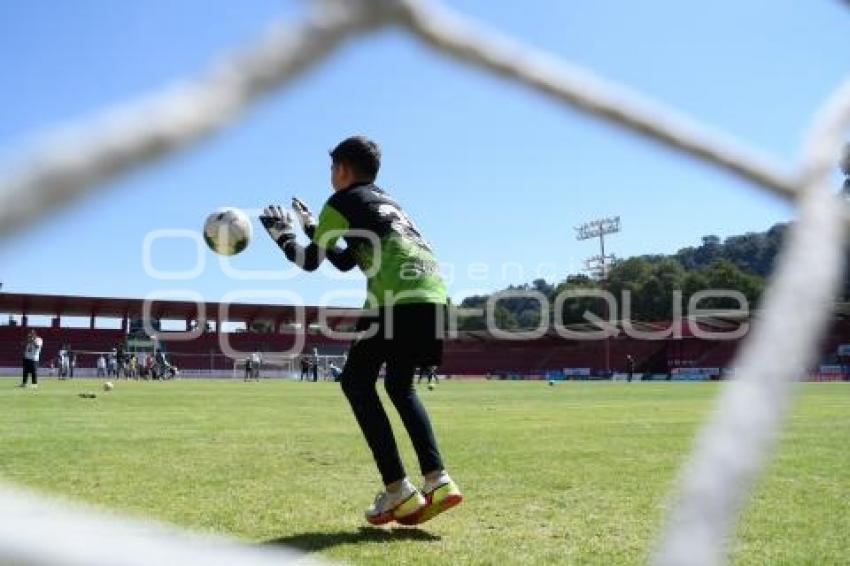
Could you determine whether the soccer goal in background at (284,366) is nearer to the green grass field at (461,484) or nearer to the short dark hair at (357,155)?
the green grass field at (461,484)

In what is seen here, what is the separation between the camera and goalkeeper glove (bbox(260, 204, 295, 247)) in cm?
372

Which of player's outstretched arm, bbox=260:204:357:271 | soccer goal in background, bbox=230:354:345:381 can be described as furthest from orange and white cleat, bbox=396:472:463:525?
soccer goal in background, bbox=230:354:345:381

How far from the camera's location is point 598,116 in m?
1.08

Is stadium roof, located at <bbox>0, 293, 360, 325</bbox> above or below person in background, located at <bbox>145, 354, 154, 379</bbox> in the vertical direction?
above


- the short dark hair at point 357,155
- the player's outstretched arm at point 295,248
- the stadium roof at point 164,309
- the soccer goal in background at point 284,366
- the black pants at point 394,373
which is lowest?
the soccer goal in background at point 284,366

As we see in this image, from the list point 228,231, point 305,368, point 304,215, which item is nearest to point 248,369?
point 305,368

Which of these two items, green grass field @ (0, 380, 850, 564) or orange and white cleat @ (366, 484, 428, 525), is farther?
orange and white cleat @ (366, 484, 428, 525)

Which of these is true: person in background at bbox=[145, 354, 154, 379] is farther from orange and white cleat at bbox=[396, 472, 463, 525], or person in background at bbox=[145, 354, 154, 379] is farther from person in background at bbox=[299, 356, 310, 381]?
orange and white cleat at bbox=[396, 472, 463, 525]

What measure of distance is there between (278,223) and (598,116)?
2.81 m

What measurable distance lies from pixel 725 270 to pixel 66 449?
3596 inches

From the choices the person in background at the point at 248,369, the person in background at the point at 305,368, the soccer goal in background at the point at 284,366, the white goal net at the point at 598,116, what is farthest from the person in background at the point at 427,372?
the soccer goal in background at the point at 284,366

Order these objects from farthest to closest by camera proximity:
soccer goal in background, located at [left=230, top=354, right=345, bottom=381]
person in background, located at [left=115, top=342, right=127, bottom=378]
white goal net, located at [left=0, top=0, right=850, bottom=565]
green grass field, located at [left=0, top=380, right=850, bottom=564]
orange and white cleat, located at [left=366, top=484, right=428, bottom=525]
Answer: soccer goal in background, located at [left=230, top=354, right=345, bottom=381] < person in background, located at [left=115, top=342, right=127, bottom=378] < orange and white cleat, located at [left=366, top=484, right=428, bottom=525] < green grass field, located at [left=0, top=380, right=850, bottom=564] < white goal net, located at [left=0, top=0, right=850, bottom=565]

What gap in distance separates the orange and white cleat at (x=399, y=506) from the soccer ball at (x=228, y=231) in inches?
62.4

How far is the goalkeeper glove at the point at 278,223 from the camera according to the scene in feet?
12.2
